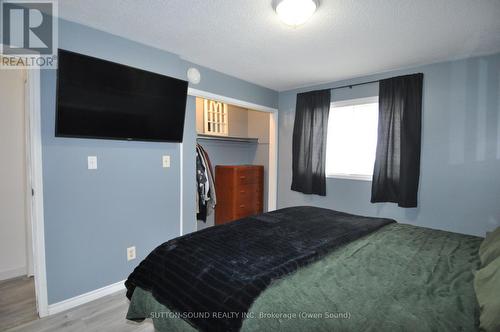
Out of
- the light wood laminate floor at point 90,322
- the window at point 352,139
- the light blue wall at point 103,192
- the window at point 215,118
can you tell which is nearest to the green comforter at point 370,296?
the light wood laminate floor at point 90,322

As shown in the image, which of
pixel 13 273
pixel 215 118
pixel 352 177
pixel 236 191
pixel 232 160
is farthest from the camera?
pixel 232 160

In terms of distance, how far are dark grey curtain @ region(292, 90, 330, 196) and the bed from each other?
6.27 ft

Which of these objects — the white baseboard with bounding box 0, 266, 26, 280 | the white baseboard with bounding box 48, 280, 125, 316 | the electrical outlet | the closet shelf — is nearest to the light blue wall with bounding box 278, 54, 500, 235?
the closet shelf

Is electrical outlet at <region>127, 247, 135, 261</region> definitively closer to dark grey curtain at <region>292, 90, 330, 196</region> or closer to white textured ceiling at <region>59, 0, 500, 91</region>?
white textured ceiling at <region>59, 0, 500, 91</region>

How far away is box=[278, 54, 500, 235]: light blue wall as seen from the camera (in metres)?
2.42

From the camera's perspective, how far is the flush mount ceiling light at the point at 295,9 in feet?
5.25

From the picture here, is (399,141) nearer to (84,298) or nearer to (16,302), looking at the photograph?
(84,298)

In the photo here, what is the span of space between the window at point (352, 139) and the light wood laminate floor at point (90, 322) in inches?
111

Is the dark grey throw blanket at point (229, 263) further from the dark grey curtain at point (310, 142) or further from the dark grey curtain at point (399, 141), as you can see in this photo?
the dark grey curtain at point (310, 142)

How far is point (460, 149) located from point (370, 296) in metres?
2.42

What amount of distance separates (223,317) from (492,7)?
2521 mm

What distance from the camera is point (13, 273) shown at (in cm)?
251

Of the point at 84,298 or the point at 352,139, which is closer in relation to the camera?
the point at 84,298

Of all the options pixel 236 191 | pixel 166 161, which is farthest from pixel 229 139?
pixel 166 161
